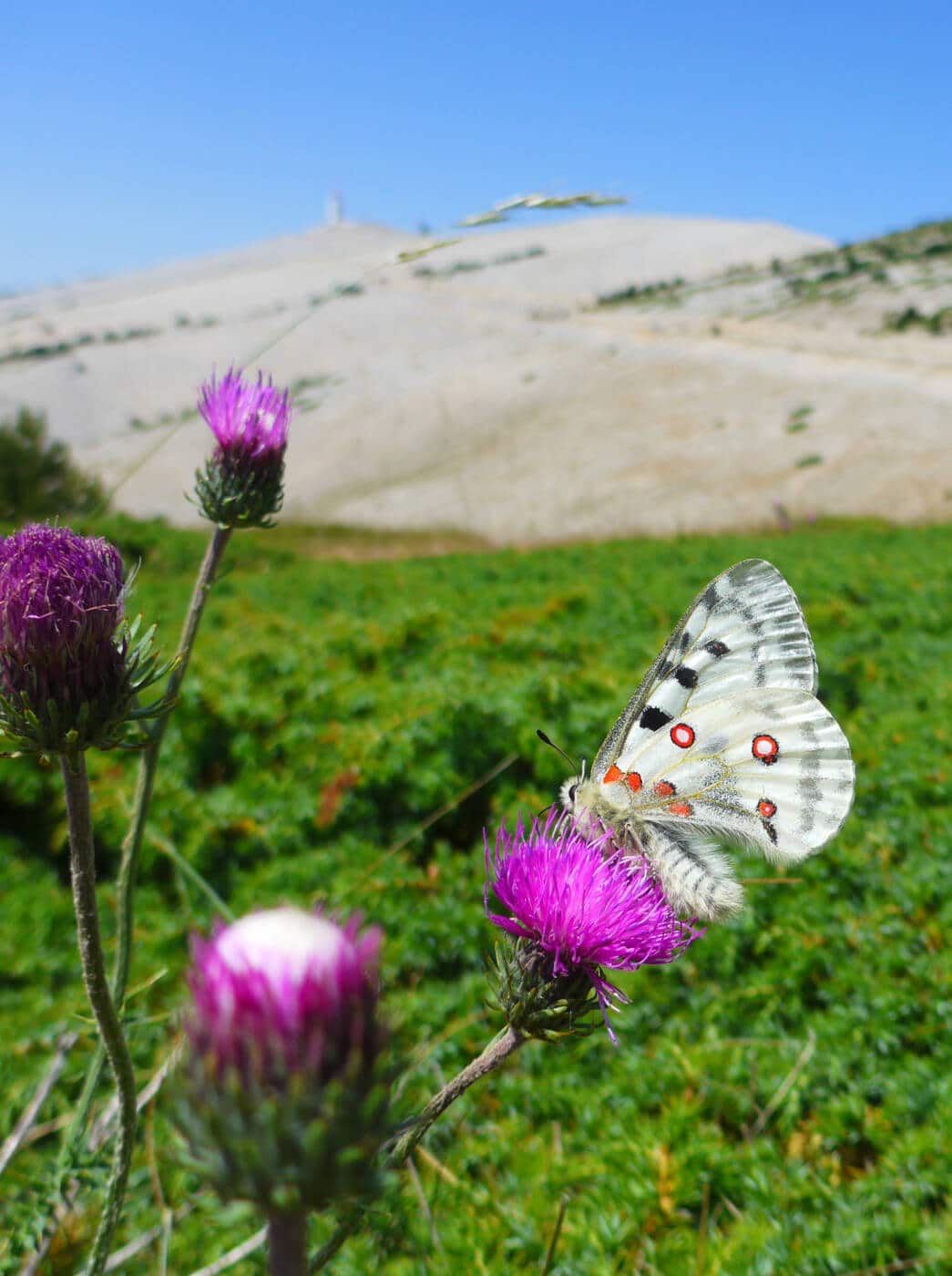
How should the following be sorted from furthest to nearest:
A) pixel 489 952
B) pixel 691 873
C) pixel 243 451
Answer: pixel 489 952 < pixel 243 451 < pixel 691 873

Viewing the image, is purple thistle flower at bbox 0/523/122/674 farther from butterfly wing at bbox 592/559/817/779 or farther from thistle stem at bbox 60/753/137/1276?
butterfly wing at bbox 592/559/817/779

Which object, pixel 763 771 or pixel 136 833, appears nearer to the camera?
pixel 136 833

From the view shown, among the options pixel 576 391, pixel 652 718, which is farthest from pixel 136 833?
pixel 576 391

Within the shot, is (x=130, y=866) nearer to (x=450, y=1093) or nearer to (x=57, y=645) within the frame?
(x=57, y=645)

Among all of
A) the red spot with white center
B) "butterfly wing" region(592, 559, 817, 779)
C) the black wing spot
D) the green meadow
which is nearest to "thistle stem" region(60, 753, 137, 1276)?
the green meadow

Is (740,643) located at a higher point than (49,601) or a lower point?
lower

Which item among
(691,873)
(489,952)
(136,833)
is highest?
(136,833)

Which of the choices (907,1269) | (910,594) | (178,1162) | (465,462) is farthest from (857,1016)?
(465,462)

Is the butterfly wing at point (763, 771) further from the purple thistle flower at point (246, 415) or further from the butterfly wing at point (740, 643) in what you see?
the purple thistle flower at point (246, 415)
